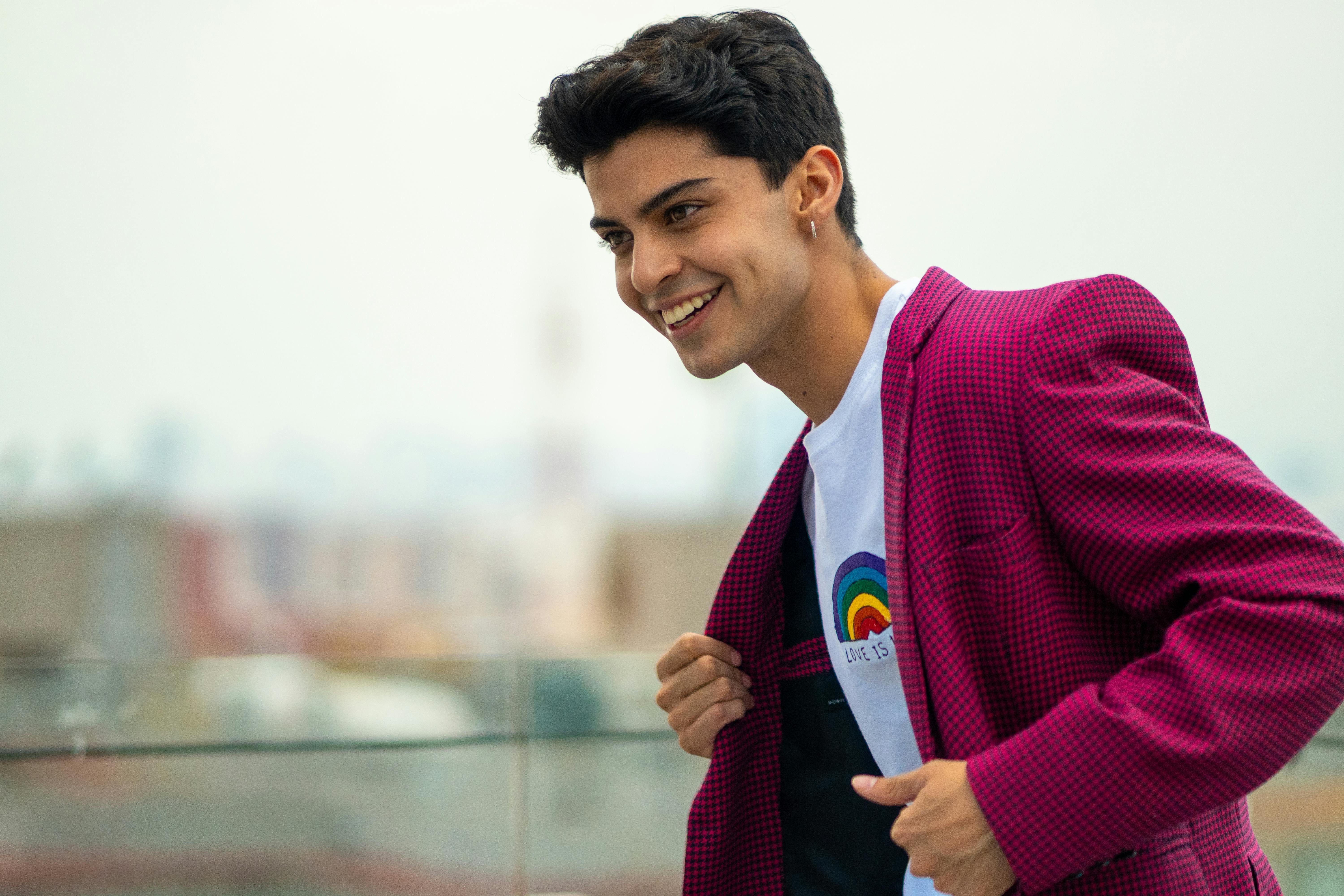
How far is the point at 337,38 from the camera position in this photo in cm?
257

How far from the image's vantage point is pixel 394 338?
102 inches

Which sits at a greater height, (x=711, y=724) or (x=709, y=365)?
(x=709, y=365)

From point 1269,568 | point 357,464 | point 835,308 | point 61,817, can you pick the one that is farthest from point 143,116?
point 1269,568

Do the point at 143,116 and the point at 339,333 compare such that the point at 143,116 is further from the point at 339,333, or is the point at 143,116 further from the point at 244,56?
the point at 339,333

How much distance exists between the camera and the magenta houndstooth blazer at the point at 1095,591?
71cm

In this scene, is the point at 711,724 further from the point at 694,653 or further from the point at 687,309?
the point at 687,309

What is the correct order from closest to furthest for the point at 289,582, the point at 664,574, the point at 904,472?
the point at 904,472 → the point at 289,582 → the point at 664,574

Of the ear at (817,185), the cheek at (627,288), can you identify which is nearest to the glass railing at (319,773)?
the cheek at (627,288)

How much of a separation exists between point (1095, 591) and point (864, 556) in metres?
0.24

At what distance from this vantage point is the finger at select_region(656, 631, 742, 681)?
3.77ft

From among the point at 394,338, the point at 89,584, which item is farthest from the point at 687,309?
the point at 89,584

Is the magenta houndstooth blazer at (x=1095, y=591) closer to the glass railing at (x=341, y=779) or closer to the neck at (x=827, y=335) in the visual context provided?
the neck at (x=827, y=335)

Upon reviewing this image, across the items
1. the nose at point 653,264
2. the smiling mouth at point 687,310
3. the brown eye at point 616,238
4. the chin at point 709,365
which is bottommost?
the chin at point 709,365

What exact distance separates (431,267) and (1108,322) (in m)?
2.02
